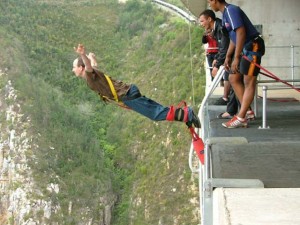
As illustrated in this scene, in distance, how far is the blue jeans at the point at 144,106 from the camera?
582 cm

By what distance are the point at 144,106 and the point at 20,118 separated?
128 feet

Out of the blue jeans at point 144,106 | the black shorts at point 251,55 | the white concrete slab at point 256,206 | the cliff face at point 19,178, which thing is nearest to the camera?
the white concrete slab at point 256,206

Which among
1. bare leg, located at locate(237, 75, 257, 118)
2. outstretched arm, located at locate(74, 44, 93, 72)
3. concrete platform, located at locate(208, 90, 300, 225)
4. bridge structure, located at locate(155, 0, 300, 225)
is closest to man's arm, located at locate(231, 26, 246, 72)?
bare leg, located at locate(237, 75, 257, 118)

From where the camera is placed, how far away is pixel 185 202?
101ft

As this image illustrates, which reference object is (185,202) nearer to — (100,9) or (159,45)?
(159,45)

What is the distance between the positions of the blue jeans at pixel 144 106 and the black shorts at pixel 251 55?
2.20 feet

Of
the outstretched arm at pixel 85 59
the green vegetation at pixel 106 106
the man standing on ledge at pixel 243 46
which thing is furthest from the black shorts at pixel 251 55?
the green vegetation at pixel 106 106

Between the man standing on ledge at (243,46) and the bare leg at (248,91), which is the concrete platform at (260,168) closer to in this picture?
the bare leg at (248,91)

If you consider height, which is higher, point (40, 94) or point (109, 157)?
point (40, 94)

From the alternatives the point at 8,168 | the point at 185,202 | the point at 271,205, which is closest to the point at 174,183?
the point at 185,202

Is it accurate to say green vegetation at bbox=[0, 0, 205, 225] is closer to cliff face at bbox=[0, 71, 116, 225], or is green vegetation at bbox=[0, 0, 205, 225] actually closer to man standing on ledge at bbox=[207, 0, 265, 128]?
cliff face at bbox=[0, 71, 116, 225]

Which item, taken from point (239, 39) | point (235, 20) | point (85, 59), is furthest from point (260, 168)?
point (85, 59)

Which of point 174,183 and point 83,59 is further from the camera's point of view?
point 174,183

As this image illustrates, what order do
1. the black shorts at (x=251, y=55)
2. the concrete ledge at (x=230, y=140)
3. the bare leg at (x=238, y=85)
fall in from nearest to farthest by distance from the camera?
the concrete ledge at (x=230, y=140)
the black shorts at (x=251, y=55)
the bare leg at (x=238, y=85)
